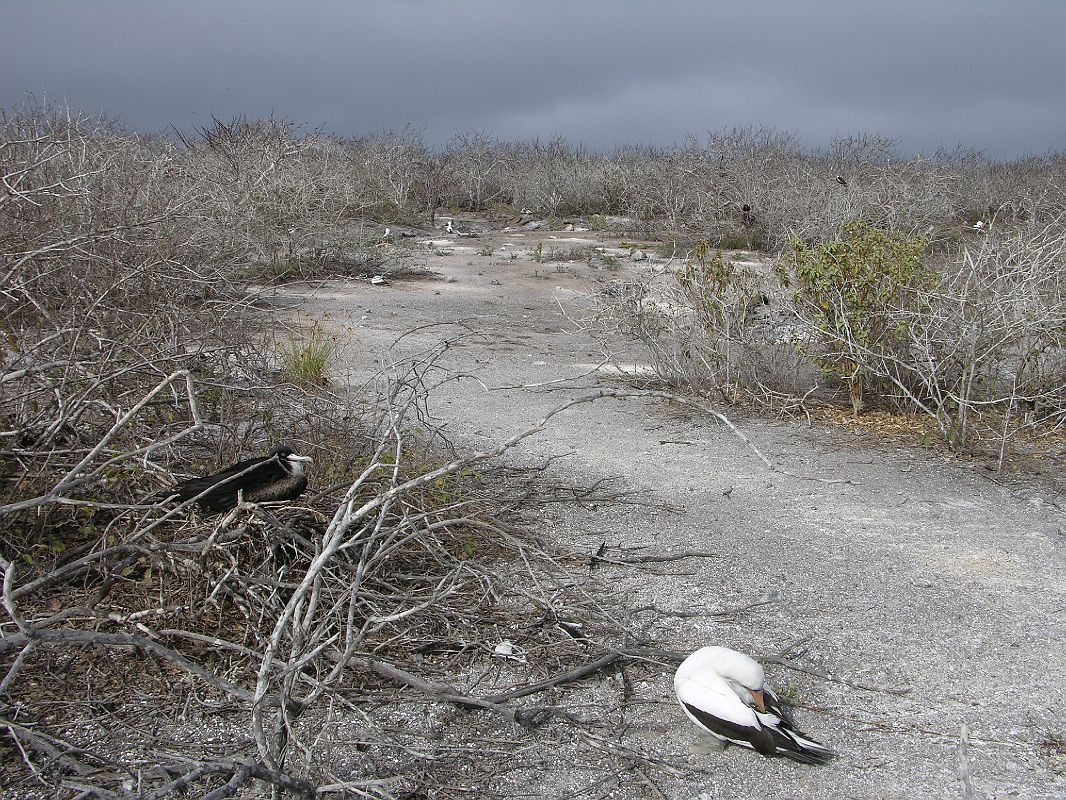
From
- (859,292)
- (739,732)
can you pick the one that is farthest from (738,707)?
(859,292)

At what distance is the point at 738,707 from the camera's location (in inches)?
99.5

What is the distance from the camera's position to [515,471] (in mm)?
4918

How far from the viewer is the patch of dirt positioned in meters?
2.53

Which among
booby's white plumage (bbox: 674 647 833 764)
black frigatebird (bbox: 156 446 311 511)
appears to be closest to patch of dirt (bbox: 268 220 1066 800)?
booby's white plumage (bbox: 674 647 833 764)

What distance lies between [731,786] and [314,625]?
1.42m

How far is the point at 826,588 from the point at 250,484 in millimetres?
2269

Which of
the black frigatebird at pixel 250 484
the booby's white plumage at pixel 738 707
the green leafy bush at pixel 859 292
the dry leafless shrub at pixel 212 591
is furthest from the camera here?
the green leafy bush at pixel 859 292

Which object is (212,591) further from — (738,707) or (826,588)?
(826,588)

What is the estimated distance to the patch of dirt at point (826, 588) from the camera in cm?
253

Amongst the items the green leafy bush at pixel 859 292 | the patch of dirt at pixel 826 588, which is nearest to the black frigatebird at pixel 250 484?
the patch of dirt at pixel 826 588

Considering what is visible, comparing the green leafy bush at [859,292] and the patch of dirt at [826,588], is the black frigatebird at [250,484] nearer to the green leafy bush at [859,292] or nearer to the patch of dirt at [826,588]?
the patch of dirt at [826,588]

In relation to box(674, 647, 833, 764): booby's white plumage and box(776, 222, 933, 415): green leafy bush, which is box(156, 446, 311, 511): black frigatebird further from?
box(776, 222, 933, 415): green leafy bush

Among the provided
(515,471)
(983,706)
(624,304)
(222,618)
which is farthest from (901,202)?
(222,618)

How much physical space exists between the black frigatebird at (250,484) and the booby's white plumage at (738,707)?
A: 1.39 m
